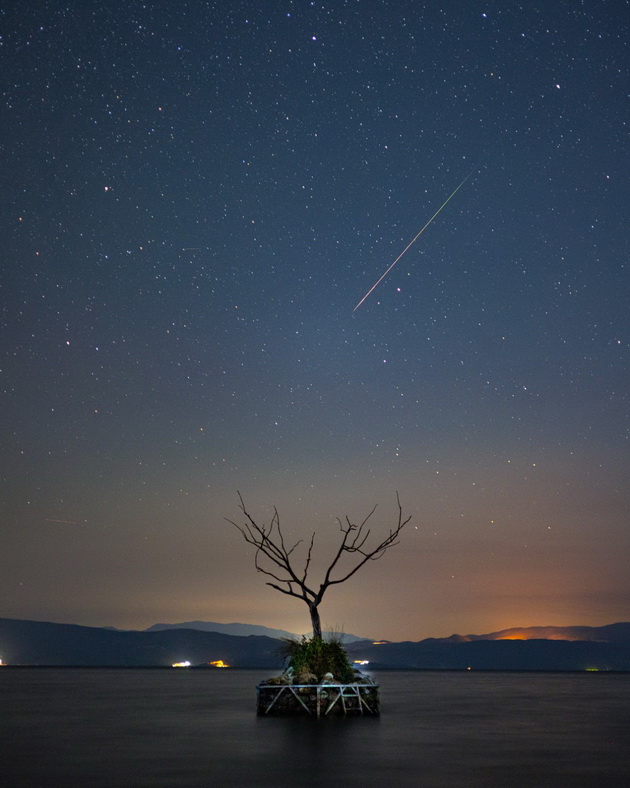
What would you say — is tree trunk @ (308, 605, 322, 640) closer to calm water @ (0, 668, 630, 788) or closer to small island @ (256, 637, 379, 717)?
small island @ (256, 637, 379, 717)

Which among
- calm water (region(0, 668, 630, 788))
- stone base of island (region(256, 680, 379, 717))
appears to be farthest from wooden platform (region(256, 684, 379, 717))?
calm water (region(0, 668, 630, 788))

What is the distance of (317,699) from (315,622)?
4.02 metres

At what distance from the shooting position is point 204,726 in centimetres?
3120

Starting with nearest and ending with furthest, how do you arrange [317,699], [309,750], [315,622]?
[309,750] → [317,699] → [315,622]

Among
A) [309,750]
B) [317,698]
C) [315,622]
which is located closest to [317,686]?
[317,698]

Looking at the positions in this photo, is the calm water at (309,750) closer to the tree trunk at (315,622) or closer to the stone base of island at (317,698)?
the stone base of island at (317,698)

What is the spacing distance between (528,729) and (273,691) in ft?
30.8

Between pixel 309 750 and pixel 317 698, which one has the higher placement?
pixel 317 698

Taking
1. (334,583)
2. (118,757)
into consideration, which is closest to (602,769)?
(118,757)

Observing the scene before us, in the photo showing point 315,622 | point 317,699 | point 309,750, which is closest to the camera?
point 309,750

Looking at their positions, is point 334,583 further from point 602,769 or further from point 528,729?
point 602,769

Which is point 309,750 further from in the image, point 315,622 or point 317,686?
point 315,622

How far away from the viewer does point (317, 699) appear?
3123 cm

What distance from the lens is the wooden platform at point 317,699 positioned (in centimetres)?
3161
